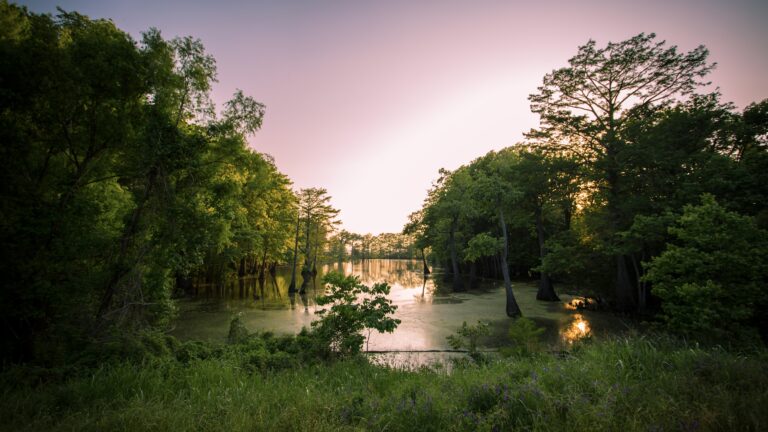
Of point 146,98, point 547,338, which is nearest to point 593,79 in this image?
point 547,338

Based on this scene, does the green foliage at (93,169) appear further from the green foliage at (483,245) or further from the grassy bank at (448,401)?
the green foliage at (483,245)

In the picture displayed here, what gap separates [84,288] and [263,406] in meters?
5.80

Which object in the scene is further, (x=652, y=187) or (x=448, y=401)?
(x=652, y=187)

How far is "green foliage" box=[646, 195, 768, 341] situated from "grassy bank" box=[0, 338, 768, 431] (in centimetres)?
388

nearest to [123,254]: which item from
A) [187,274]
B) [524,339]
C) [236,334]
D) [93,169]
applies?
[187,274]

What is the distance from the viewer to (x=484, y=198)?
16.0m

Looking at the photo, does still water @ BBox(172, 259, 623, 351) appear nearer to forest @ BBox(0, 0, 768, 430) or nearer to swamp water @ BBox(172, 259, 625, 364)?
swamp water @ BBox(172, 259, 625, 364)

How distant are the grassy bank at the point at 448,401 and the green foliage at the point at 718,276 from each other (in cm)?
388

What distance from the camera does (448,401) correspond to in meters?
3.75

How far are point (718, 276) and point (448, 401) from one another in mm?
9019

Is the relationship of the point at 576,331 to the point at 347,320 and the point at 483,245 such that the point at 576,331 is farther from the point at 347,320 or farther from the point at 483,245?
the point at 347,320

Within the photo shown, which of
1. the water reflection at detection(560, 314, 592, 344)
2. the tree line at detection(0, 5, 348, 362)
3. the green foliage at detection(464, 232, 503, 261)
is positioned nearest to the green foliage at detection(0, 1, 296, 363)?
the tree line at detection(0, 5, 348, 362)

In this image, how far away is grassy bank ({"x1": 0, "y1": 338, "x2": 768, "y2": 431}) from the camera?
2869mm

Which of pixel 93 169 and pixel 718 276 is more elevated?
pixel 93 169
